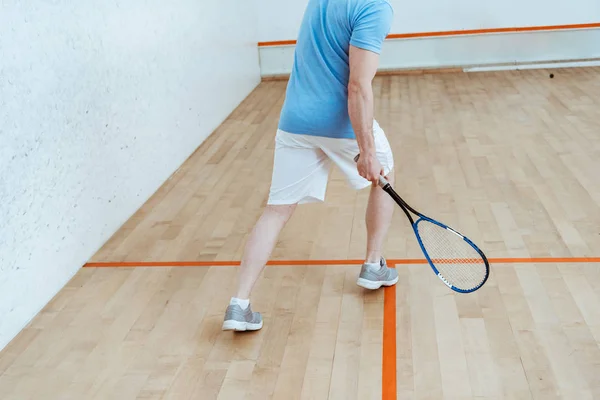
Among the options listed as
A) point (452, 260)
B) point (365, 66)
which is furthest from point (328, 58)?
point (452, 260)

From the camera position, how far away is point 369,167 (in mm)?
1880

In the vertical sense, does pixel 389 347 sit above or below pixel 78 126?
below

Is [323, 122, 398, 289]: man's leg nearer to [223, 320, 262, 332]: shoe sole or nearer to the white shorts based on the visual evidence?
the white shorts

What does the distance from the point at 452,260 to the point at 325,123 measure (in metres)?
0.55

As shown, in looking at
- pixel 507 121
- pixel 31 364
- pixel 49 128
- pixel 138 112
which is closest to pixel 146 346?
pixel 31 364

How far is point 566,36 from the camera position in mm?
6121

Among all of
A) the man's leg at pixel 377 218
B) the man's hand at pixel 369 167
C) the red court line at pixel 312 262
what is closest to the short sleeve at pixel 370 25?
the man's hand at pixel 369 167

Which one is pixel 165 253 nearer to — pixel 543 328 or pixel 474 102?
pixel 543 328

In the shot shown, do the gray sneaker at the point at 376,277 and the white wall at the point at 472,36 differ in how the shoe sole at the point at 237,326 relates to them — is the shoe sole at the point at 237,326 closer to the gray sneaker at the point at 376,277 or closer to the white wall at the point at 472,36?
the gray sneaker at the point at 376,277

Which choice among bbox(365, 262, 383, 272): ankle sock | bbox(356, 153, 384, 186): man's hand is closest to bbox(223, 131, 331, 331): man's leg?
bbox(356, 153, 384, 186): man's hand

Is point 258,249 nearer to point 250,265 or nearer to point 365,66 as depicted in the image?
point 250,265

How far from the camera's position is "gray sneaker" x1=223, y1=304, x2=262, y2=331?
2.01m

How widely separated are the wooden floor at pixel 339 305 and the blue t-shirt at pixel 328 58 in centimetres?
59

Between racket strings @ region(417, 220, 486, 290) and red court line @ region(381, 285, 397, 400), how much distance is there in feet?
0.59
